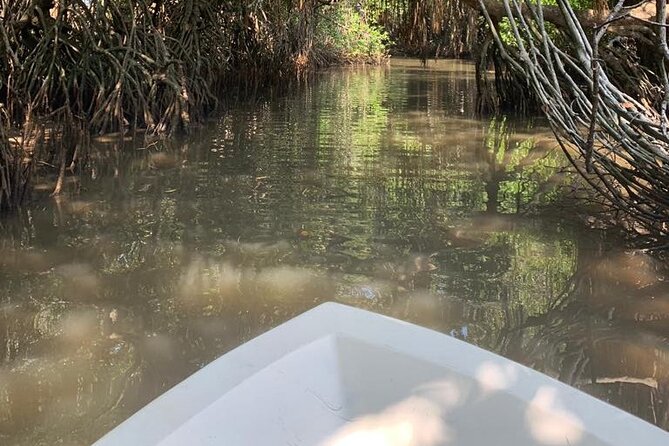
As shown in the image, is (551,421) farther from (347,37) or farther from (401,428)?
(347,37)

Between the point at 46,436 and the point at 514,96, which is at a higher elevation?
the point at 514,96

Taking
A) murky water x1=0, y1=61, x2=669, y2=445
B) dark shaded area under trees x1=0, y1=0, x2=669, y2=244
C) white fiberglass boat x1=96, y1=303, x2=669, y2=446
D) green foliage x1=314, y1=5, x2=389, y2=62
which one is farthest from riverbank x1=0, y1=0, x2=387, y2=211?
green foliage x1=314, y1=5, x2=389, y2=62

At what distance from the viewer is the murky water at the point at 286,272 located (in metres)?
2.28

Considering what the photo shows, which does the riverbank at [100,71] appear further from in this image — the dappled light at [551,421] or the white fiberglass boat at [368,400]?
the dappled light at [551,421]

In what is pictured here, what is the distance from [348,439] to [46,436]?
40.1 inches

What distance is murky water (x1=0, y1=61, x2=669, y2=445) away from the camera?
89.7 inches

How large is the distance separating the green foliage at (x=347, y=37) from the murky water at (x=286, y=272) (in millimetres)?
11553

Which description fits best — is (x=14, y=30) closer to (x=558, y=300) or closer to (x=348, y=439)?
(x=558, y=300)

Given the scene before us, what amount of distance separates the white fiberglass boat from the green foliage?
14810 mm

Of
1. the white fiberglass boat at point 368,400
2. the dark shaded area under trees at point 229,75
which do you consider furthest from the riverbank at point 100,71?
the white fiberglass boat at point 368,400

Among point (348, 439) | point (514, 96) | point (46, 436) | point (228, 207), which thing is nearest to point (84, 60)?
point (228, 207)

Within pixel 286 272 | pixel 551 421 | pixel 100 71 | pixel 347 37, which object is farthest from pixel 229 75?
pixel 551 421

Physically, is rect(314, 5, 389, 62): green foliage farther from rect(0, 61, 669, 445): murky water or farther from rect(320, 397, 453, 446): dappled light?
rect(320, 397, 453, 446): dappled light

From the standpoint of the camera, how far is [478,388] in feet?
4.18
